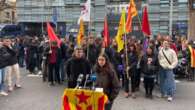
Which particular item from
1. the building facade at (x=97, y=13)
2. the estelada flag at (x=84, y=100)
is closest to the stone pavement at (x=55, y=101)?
the estelada flag at (x=84, y=100)

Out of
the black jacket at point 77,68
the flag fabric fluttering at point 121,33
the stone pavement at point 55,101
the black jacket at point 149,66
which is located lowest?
the stone pavement at point 55,101

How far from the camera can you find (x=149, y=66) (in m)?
11.6

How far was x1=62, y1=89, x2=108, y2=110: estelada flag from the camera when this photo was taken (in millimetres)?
6547

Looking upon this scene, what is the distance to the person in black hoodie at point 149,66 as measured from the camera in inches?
455

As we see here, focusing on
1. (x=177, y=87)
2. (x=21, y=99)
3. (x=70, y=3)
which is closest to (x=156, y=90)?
(x=177, y=87)

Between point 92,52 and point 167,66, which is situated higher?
point 92,52

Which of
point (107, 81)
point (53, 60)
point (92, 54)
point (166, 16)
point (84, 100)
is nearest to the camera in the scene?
point (84, 100)

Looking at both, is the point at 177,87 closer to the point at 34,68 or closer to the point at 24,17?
the point at 34,68

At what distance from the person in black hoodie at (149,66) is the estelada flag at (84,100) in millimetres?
5133

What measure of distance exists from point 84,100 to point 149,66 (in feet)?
17.3

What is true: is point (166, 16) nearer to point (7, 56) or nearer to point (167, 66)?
point (167, 66)

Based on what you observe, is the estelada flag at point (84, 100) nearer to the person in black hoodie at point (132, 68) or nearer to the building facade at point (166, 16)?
the person in black hoodie at point (132, 68)

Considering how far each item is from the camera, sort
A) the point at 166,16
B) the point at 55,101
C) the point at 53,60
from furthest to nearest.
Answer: the point at 166,16
the point at 53,60
the point at 55,101

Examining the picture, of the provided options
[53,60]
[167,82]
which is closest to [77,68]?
[167,82]
